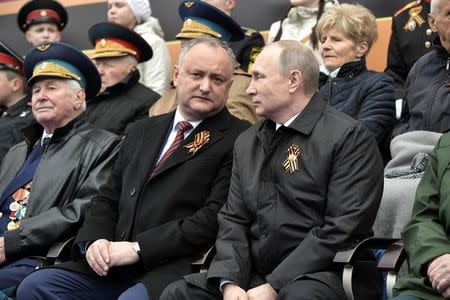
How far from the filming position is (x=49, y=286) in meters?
4.73

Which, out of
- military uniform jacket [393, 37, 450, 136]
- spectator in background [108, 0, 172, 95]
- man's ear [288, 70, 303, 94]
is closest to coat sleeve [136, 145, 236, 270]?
man's ear [288, 70, 303, 94]

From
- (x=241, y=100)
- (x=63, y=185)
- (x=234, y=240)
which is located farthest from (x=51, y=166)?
(x=234, y=240)

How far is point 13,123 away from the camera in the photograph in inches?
283

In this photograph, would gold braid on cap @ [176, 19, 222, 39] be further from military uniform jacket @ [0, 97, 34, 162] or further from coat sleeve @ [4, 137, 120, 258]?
military uniform jacket @ [0, 97, 34, 162]

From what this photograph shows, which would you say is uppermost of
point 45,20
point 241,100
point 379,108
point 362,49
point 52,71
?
point 45,20

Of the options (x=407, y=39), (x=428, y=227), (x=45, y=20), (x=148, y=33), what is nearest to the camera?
(x=428, y=227)

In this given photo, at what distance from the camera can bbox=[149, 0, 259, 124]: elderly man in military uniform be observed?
5969mm

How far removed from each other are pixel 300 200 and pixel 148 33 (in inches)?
149

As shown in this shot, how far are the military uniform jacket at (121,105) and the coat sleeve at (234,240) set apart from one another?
2.10 meters

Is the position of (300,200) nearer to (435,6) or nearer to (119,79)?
(435,6)

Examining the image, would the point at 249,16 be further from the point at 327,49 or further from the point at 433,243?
the point at 433,243

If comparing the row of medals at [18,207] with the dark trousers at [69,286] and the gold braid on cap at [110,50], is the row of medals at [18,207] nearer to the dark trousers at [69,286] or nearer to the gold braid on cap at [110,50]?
the dark trousers at [69,286]

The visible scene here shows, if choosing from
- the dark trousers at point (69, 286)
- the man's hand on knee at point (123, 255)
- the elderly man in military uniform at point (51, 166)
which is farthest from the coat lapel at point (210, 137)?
the elderly man in military uniform at point (51, 166)

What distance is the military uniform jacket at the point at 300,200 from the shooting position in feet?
13.4
